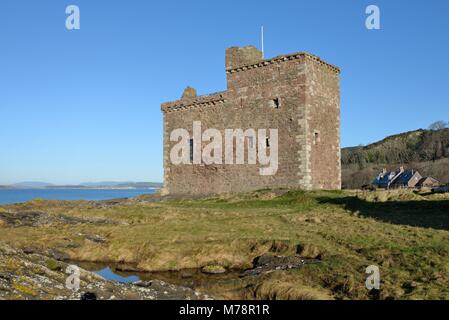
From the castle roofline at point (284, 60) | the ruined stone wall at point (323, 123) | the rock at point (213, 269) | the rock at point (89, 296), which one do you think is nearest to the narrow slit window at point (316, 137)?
the ruined stone wall at point (323, 123)

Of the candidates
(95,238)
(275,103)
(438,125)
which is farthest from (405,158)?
(95,238)

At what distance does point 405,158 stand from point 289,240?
380ft

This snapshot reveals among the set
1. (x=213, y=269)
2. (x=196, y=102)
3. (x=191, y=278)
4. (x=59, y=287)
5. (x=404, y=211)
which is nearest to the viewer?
(x=59, y=287)

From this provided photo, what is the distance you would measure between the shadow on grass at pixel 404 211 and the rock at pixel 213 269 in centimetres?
736

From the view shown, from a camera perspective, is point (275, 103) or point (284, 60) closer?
point (284, 60)

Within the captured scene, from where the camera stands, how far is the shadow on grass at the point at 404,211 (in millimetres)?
15705

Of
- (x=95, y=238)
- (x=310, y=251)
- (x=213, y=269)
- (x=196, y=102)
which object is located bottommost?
(x=213, y=269)

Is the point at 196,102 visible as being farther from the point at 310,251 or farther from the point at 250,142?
the point at 310,251

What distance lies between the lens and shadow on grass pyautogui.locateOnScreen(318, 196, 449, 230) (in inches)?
618

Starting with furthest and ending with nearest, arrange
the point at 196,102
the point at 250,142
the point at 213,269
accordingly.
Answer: the point at 196,102
the point at 250,142
the point at 213,269

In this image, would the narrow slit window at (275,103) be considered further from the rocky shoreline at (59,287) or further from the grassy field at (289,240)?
the rocky shoreline at (59,287)

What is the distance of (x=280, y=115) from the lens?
28141mm

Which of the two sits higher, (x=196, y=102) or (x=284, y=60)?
(x=284, y=60)
